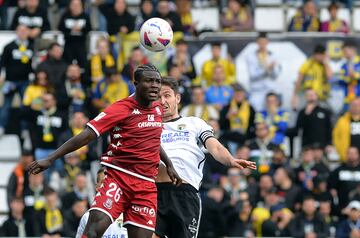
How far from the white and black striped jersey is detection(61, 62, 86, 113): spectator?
860cm

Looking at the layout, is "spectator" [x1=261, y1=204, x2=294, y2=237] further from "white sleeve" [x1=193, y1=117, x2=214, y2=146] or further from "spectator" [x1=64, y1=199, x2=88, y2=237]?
"white sleeve" [x1=193, y1=117, x2=214, y2=146]

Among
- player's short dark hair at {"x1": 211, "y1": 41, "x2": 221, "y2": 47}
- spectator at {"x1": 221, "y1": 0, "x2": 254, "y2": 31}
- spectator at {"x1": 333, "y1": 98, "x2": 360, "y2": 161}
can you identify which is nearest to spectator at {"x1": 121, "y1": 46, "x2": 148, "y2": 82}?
player's short dark hair at {"x1": 211, "y1": 41, "x2": 221, "y2": 47}

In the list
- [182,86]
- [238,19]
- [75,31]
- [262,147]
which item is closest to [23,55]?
[75,31]

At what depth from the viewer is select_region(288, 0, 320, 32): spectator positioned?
25.3 meters

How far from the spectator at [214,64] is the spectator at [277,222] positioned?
369 cm

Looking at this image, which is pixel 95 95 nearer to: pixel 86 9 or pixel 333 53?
pixel 86 9

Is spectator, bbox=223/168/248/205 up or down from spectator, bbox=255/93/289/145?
down

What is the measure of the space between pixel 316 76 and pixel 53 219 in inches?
263

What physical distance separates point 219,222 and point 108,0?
22.9 feet

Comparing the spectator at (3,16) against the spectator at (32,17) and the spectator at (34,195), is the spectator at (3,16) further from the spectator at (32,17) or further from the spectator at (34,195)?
the spectator at (34,195)

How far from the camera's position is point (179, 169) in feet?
46.1

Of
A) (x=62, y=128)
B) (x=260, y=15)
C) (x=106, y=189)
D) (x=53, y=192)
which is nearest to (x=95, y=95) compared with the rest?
(x=62, y=128)

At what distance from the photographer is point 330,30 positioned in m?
25.3

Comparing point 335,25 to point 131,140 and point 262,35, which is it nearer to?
point 262,35
